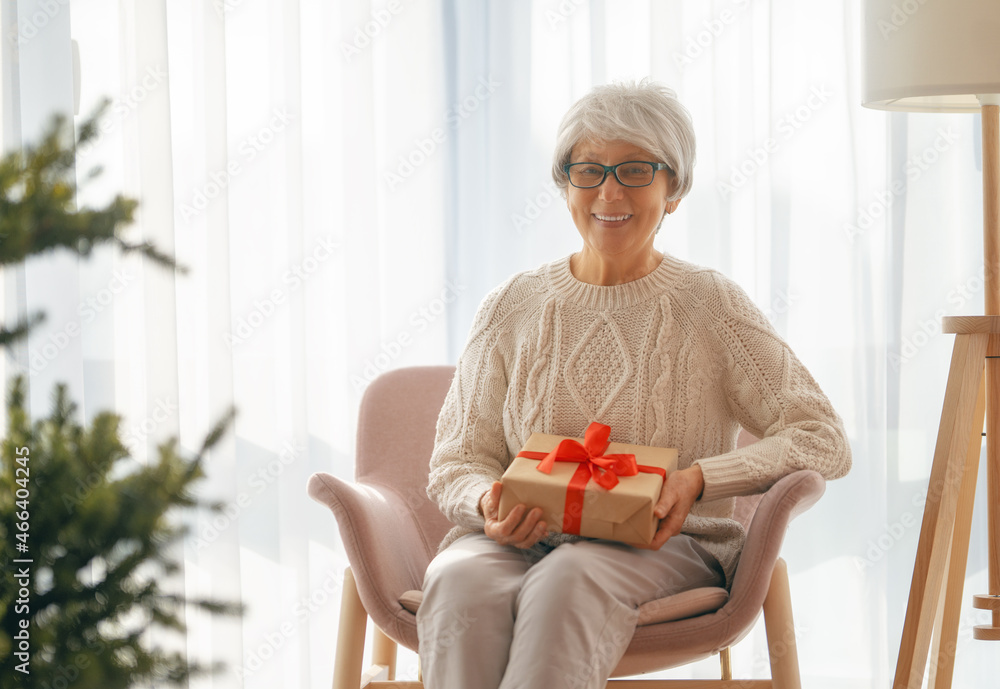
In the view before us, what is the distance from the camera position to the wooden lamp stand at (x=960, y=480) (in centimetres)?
158

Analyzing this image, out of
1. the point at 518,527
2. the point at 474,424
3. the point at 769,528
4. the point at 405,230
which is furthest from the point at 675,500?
the point at 405,230

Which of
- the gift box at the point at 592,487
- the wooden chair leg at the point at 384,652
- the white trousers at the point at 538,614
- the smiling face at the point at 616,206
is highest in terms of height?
the smiling face at the point at 616,206

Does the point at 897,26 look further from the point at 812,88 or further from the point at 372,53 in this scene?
the point at 372,53

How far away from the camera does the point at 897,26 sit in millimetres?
1613

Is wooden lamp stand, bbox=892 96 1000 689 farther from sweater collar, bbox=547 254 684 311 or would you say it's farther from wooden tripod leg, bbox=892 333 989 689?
sweater collar, bbox=547 254 684 311

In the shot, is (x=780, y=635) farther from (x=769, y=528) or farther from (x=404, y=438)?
(x=404, y=438)

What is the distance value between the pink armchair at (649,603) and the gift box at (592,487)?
0.46 ft

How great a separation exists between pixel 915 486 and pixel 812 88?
1010mm

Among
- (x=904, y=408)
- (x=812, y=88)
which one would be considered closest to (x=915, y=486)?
(x=904, y=408)

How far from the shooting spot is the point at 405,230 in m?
2.31

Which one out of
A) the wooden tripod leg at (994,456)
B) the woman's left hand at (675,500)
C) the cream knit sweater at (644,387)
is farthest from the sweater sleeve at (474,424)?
the wooden tripod leg at (994,456)

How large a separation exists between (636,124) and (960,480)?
850mm

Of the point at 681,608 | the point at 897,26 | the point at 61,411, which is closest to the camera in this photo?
the point at 61,411

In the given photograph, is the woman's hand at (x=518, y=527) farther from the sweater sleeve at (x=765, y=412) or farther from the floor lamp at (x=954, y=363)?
the floor lamp at (x=954, y=363)
